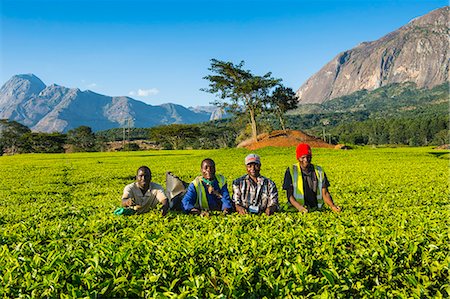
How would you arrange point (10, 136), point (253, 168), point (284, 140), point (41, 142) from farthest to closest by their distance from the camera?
point (10, 136) → point (41, 142) → point (284, 140) → point (253, 168)

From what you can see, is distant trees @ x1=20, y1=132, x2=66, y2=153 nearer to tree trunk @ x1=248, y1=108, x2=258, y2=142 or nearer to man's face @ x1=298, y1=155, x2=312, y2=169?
tree trunk @ x1=248, y1=108, x2=258, y2=142

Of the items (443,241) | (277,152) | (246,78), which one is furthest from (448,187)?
(246,78)

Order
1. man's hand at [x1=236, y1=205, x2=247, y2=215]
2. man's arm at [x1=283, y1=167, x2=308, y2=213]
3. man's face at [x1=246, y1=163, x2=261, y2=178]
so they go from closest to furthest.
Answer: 1. man's hand at [x1=236, y1=205, x2=247, y2=215]
2. man's face at [x1=246, y1=163, x2=261, y2=178]
3. man's arm at [x1=283, y1=167, x2=308, y2=213]

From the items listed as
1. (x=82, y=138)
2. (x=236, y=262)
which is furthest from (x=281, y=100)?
(x=82, y=138)

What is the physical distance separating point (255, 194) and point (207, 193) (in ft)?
3.65

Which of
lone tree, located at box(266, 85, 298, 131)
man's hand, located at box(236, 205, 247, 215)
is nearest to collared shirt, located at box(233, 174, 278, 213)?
man's hand, located at box(236, 205, 247, 215)

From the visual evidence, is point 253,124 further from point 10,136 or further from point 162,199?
point 10,136

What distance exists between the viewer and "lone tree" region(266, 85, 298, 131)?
53.9 metres

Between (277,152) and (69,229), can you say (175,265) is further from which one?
(277,152)

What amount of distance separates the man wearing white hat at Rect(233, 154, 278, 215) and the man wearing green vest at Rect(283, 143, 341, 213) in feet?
1.56

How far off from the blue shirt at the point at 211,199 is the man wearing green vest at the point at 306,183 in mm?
1318

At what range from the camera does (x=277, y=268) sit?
4.10 m

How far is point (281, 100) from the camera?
54656mm

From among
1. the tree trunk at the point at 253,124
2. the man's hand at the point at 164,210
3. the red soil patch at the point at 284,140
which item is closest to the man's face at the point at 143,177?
the man's hand at the point at 164,210
